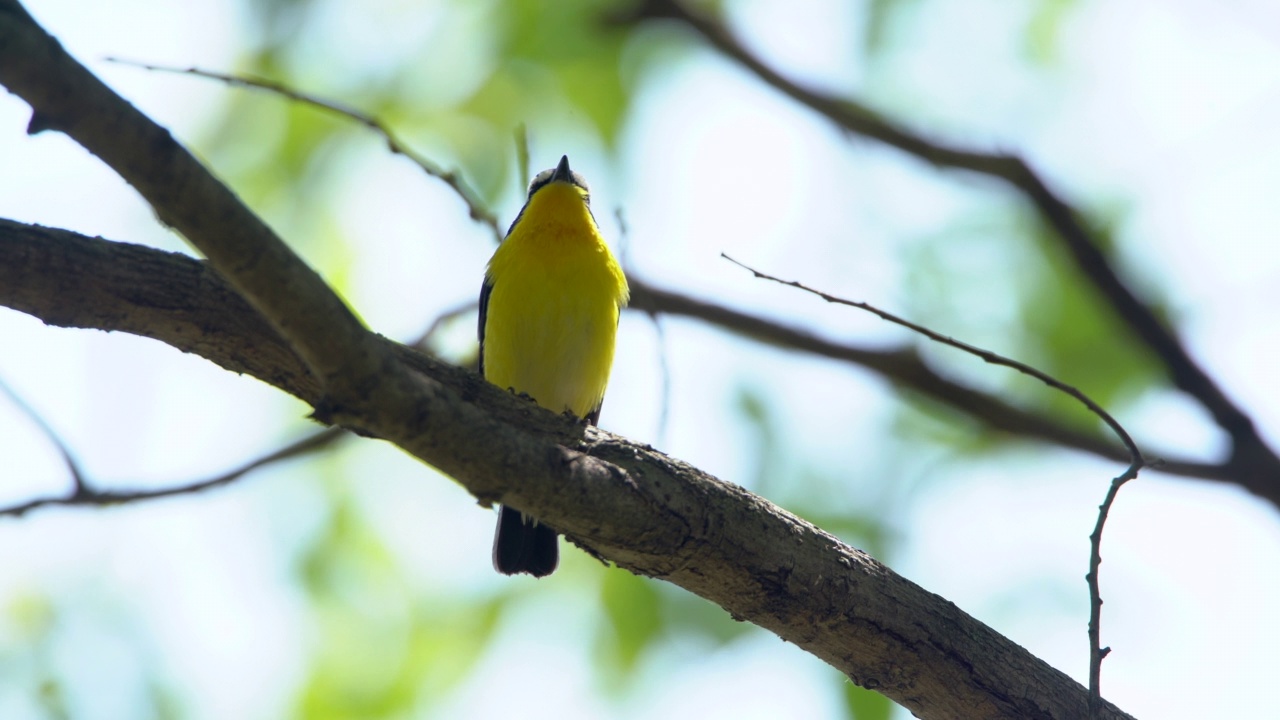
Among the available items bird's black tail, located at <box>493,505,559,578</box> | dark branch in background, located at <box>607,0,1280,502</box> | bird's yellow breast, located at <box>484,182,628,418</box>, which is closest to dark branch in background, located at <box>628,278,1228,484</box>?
dark branch in background, located at <box>607,0,1280,502</box>

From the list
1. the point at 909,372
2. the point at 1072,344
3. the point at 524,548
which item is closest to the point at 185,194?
the point at 524,548

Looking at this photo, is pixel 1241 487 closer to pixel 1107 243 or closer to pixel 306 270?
pixel 1107 243

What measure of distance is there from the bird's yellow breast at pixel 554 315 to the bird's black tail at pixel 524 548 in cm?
69

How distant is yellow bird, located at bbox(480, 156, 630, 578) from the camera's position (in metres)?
5.59

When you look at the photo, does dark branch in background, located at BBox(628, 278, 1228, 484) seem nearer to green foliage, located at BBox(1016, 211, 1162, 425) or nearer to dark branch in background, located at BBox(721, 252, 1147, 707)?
green foliage, located at BBox(1016, 211, 1162, 425)

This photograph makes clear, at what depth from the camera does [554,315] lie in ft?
18.3

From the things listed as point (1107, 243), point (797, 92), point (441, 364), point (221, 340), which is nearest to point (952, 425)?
point (1107, 243)

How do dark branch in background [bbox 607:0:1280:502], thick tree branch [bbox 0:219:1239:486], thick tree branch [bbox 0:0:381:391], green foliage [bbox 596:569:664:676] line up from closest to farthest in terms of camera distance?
1. thick tree branch [bbox 0:0:381:391]
2. thick tree branch [bbox 0:219:1239:486]
3. dark branch in background [bbox 607:0:1280:502]
4. green foliage [bbox 596:569:664:676]

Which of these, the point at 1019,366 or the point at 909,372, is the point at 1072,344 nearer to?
the point at 909,372

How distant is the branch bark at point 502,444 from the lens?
213 centimetres

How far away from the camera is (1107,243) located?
286 inches

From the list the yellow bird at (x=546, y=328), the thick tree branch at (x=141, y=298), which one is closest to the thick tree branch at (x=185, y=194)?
the thick tree branch at (x=141, y=298)

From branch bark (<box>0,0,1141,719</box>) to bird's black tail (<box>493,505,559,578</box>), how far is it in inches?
88.4

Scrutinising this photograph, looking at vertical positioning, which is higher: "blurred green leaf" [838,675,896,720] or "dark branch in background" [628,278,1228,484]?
"dark branch in background" [628,278,1228,484]
